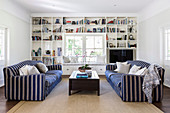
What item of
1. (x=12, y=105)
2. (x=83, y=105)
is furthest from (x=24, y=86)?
(x=83, y=105)

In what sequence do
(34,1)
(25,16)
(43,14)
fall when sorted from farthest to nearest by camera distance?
1. (43,14)
2. (25,16)
3. (34,1)

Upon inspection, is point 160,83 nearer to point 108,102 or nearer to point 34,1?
point 108,102

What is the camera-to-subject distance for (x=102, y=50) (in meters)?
7.50

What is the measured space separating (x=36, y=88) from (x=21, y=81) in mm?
365

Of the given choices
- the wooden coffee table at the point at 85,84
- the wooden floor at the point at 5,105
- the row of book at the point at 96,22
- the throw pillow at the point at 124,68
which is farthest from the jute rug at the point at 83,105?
the row of book at the point at 96,22

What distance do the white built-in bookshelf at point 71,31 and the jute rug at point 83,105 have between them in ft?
12.8

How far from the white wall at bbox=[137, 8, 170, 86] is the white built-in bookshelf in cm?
55

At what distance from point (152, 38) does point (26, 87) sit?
4725mm

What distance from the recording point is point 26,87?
3.39 metres

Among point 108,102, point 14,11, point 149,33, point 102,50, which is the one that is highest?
point 14,11

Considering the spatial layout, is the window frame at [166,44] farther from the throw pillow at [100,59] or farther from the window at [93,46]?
the window at [93,46]

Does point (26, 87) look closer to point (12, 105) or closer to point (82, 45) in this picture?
point (12, 105)

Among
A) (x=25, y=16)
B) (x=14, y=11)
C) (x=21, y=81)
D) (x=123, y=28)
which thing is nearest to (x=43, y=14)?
(x=25, y=16)

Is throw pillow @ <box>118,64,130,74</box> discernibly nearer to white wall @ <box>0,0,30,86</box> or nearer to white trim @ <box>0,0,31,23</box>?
white wall @ <box>0,0,30,86</box>
